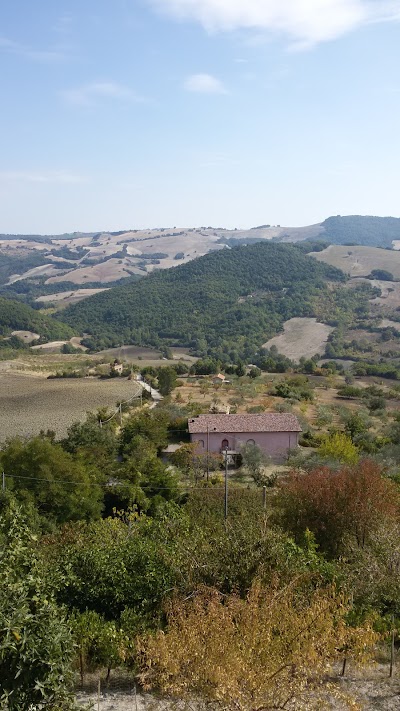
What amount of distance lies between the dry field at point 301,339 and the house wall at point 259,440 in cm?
6478

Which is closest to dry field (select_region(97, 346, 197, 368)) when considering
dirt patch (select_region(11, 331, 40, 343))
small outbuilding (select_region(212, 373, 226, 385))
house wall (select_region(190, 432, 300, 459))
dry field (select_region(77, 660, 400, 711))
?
dirt patch (select_region(11, 331, 40, 343))

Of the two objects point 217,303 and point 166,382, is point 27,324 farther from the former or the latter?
point 166,382

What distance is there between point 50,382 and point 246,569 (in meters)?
47.0

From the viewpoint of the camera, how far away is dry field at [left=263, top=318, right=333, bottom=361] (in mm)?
105562

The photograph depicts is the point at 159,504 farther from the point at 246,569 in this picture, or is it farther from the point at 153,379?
the point at 153,379

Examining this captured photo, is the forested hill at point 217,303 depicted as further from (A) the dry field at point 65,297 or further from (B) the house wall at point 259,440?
(B) the house wall at point 259,440

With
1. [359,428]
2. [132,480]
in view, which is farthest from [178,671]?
[359,428]

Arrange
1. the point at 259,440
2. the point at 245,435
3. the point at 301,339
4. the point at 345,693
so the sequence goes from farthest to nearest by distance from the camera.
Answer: the point at 301,339, the point at 259,440, the point at 245,435, the point at 345,693

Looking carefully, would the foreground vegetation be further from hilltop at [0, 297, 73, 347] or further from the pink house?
hilltop at [0, 297, 73, 347]

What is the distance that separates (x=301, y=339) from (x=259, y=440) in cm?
7787

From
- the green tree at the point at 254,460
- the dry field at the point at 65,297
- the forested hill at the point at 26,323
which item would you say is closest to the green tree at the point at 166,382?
the green tree at the point at 254,460

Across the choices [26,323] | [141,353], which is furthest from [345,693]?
[26,323]

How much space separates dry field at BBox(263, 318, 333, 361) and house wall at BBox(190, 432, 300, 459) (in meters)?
64.8

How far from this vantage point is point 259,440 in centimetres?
3725
